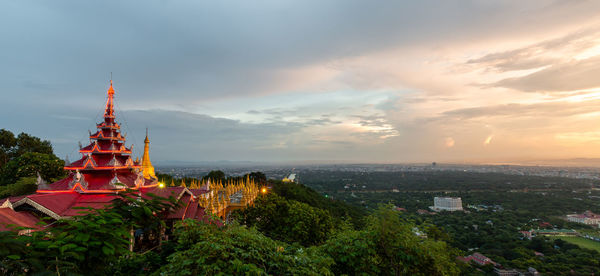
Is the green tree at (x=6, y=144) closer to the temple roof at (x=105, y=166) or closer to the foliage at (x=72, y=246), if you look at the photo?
the temple roof at (x=105, y=166)

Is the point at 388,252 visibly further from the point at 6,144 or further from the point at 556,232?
the point at 556,232

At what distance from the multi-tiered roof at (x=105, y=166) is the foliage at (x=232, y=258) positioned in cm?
977

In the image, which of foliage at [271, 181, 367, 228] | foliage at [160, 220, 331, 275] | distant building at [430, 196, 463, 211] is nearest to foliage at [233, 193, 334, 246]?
foliage at [160, 220, 331, 275]

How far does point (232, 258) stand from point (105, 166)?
41.5 feet

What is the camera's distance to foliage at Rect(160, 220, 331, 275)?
15.2 feet

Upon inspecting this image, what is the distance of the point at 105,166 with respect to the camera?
44.5 feet

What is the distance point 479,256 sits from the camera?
38969 mm

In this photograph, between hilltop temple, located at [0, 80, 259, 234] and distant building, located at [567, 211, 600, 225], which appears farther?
distant building, located at [567, 211, 600, 225]

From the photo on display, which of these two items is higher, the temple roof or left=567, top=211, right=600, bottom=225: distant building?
the temple roof

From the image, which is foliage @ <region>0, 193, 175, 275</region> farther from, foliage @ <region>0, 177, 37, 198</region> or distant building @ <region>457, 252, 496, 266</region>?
distant building @ <region>457, 252, 496, 266</region>

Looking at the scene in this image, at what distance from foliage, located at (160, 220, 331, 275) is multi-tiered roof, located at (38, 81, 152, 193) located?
9.77m

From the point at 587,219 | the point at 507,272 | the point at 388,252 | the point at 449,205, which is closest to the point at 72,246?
the point at 388,252

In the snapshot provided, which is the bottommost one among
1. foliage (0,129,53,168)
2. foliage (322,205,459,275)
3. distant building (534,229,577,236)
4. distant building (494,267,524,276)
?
distant building (534,229,577,236)

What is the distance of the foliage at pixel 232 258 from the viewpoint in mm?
4629
